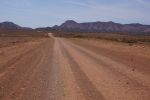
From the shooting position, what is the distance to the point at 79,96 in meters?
9.06

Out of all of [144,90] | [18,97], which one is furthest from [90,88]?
[18,97]

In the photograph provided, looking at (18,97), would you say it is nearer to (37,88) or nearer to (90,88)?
(37,88)

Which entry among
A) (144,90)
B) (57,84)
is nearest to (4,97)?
(57,84)

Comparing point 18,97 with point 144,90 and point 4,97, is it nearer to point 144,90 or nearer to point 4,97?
point 4,97

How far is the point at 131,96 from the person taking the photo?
9.05m

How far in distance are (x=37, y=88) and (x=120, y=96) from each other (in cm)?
285

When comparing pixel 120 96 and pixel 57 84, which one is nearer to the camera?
pixel 120 96

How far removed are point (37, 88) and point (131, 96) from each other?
3.10 metres

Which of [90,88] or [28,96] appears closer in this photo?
[28,96]

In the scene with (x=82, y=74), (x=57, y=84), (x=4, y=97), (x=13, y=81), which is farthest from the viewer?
(x=82, y=74)

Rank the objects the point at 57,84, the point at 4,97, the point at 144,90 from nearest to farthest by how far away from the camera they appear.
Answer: the point at 4,97, the point at 144,90, the point at 57,84

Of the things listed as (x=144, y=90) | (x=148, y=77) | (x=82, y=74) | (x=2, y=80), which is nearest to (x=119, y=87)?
(x=144, y=90)

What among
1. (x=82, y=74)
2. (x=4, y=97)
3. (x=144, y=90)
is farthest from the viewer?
(x=82, y=74)

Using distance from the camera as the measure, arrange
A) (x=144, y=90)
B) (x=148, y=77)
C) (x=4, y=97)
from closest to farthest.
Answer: (x=4, y=97)
(x=144, y=90)
(x=148, y=77)
